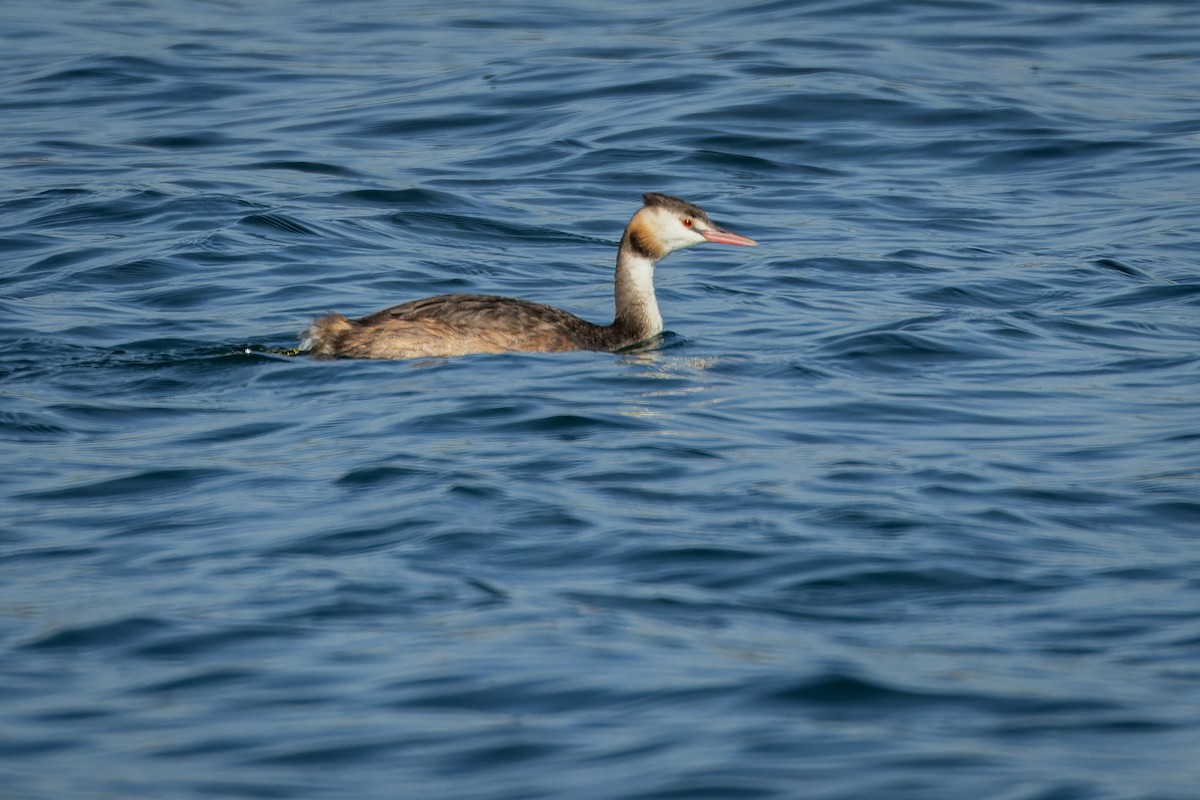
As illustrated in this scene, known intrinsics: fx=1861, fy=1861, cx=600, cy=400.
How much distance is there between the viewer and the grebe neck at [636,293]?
1202 cm

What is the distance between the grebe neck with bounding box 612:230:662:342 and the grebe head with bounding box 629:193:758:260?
0.10 m

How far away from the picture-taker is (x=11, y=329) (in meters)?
11.6

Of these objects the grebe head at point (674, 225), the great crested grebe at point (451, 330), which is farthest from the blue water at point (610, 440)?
the grebe head at point (674, 225)

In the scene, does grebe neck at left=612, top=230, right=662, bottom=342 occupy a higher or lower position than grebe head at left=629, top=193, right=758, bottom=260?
lower

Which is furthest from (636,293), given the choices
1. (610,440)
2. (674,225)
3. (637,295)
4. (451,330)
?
(610,440)

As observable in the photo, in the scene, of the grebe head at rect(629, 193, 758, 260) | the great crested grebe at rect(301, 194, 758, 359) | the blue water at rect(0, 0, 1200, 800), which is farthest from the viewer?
the grebe head at rect(629, 193, 758, 260)

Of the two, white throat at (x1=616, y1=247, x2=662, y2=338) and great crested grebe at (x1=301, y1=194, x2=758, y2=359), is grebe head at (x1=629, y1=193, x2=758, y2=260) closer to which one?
white throat at (x1=616, y1=247, x2=662, y2=338)

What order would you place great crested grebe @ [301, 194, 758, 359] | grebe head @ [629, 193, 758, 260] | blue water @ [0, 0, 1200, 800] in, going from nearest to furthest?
blue water @ [0, 0, 1200, 800] → great crested grebe @ [301, 194, 758, 359] → grebe head @ [629, 193, 758, 260]

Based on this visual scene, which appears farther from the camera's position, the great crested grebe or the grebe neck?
the grebe neck

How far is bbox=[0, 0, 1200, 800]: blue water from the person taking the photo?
575cm

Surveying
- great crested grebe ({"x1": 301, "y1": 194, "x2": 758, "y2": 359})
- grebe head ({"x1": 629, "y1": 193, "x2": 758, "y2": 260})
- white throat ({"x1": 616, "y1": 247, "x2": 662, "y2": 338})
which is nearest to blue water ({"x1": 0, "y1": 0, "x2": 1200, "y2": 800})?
great crested grebe ({"x1": 301, "y1": 194, "x2": 758, "y2": 359})

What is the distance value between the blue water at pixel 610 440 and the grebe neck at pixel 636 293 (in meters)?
0.31

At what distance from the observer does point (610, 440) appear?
30.7 ft

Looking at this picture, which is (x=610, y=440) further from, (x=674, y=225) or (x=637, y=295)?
(x=674, y=225)
